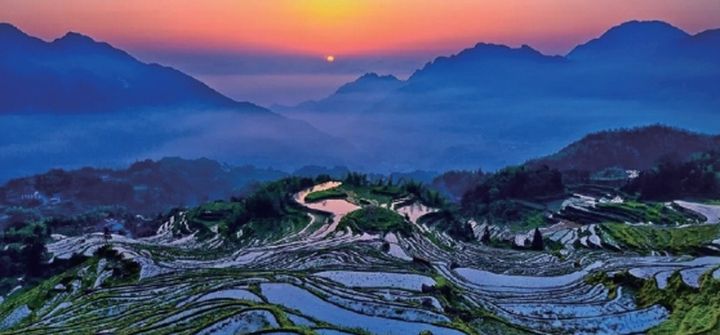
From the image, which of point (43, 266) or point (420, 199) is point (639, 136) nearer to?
point (420, 199)

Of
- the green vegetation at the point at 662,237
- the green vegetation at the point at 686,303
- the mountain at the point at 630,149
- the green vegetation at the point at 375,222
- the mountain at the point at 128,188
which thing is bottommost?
the mountain at the point at 128,188

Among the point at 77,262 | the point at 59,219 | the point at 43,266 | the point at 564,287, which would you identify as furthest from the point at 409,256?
the point at 59,219

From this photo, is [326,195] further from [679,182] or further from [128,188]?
[128,188]

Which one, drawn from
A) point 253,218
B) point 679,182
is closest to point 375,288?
point 253,218

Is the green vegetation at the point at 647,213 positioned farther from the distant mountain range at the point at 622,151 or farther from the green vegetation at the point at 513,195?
the distant mountain range at the point at 622,151

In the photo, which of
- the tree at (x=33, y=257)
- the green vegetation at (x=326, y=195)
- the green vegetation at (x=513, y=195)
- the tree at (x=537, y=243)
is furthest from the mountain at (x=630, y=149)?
the tree at (x=33, y=257)

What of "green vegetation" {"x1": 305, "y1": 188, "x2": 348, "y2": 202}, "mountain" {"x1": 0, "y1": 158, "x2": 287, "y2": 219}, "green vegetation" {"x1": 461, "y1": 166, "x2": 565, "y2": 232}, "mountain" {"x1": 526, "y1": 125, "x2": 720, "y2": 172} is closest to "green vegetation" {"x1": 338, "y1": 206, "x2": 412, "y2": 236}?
"green vegetation" {"x1": 305, "y1": 188, "x2": 348, "y2": 202}
